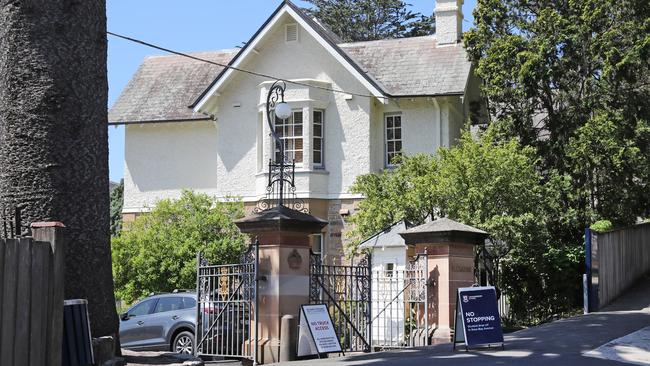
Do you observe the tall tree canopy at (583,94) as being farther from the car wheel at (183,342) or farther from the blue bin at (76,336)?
the blue bin at (76,336)

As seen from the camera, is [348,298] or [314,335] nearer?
[314,335]

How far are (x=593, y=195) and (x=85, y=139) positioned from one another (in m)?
16.3

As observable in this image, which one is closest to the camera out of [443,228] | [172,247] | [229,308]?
[229,308]

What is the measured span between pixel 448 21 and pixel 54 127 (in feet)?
65.5

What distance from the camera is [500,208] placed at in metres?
22.1

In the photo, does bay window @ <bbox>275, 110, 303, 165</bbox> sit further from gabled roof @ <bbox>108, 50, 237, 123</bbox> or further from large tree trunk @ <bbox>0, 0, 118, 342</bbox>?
large tree trunk @ <bbox>0, 0, 118, 342</bbox>

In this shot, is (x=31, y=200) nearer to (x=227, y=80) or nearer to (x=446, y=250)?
(x=446, y=250)

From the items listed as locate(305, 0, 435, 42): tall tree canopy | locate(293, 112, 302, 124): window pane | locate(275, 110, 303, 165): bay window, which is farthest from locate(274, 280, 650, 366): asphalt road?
locate(305, 0, 435, 42): tall tree canopy

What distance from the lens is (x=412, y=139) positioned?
2725 cm

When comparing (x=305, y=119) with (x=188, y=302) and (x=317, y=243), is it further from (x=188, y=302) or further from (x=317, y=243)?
(x=188, y=302)

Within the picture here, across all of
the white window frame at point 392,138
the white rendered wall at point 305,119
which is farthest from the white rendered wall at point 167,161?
the white window frame at point 392,138

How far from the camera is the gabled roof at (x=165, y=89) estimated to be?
29953 mm

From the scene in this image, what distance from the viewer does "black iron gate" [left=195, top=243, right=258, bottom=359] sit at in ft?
48.8

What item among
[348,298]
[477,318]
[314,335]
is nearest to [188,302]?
[348,298]
